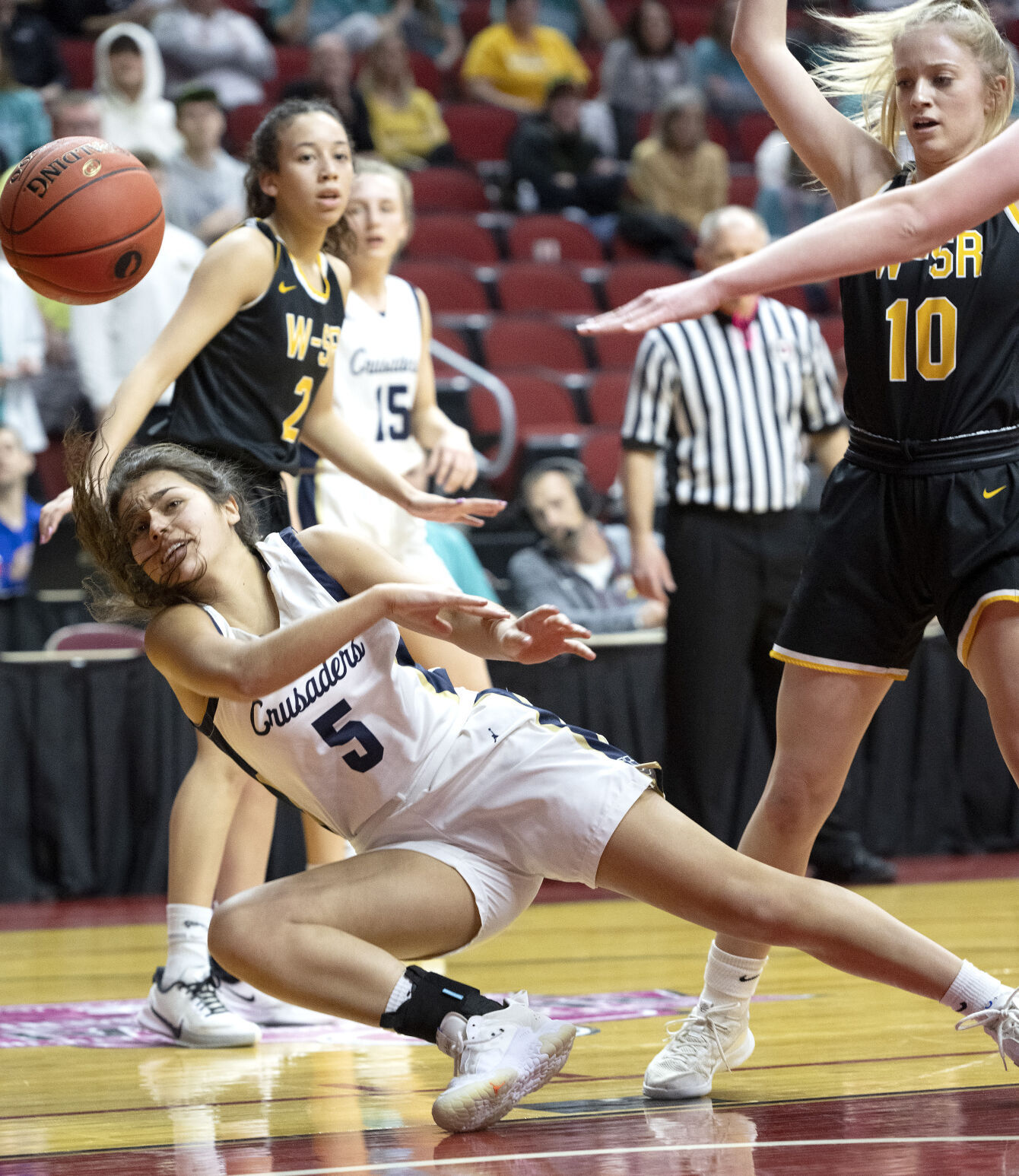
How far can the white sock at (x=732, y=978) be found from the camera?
2.70m

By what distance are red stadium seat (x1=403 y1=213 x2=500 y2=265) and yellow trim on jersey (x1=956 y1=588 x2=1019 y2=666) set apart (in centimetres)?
739

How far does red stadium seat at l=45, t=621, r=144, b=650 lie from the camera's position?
19.8 feet

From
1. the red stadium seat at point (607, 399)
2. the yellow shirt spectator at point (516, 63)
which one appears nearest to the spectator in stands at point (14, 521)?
Answer: the red stadium seat at point (607, 399)

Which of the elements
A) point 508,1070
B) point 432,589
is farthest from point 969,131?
point 508,1070

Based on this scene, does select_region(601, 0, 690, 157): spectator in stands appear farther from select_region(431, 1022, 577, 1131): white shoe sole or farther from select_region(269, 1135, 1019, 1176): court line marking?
select_region(269, 1135, 1019, 1176): court line marking

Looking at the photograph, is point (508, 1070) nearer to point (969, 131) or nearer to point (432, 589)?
point (432, 589)

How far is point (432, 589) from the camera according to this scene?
91.8 inches

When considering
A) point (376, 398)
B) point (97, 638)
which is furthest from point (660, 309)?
point (97, 638)

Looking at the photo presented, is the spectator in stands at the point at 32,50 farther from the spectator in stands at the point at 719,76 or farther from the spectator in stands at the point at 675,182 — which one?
the spectator in stands at the point at 719,76

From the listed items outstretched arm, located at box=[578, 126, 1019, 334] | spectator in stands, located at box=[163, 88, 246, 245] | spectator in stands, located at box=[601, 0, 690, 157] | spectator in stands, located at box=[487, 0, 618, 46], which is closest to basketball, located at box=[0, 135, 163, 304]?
outstretched arm, located at box=[578, 126, 1019, 334]

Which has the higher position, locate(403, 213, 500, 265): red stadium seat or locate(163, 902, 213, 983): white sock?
locate(403, 213, 500, 265): red stadium seat

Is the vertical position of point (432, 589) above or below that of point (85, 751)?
above

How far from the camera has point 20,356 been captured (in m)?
6.95

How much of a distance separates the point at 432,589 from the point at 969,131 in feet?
3.73
